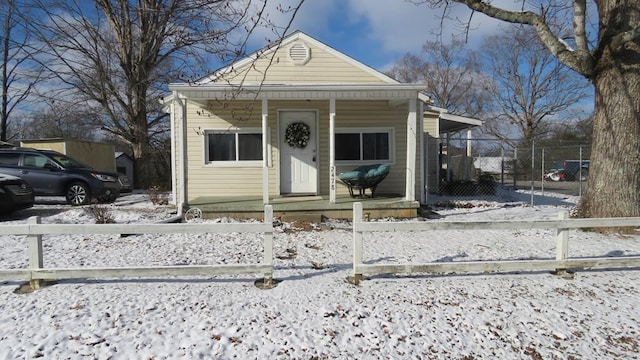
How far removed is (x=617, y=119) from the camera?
6.21 metres

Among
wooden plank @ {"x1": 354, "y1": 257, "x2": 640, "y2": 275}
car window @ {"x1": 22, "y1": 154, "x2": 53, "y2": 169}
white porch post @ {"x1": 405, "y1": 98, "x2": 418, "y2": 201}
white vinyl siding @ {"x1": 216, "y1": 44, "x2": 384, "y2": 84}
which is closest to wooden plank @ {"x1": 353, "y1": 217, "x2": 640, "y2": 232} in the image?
wooden plank @ {"x1": 354, "y1": 257, "x2": 640, "y2": 275}

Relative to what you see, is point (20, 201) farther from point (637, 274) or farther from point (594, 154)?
point (594, 154)

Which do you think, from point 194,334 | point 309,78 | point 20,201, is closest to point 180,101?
point 309,78

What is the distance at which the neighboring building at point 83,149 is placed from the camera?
51.2 ft

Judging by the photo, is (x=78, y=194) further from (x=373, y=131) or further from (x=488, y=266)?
(x=488, y=266)

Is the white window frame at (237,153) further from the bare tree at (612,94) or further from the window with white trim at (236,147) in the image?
the bare tree at (612,94)

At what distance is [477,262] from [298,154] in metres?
6.25

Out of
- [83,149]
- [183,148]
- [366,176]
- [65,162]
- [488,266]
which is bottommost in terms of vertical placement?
[488,266]

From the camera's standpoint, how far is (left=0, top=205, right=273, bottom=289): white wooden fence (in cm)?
375

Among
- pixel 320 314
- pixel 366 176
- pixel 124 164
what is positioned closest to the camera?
pixel 320 314

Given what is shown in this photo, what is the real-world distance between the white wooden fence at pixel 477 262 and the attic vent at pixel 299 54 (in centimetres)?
663

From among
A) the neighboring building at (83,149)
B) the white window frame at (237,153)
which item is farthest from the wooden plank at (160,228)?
the neighboring building at (83,149)

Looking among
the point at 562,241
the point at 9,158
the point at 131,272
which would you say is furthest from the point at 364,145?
the point at 9,158

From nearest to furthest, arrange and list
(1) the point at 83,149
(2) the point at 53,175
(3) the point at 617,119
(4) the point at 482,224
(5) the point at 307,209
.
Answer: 1. (4) the point at 482,224
2. (3) the point at 617,119
3. (5) the point at 307,209
4. (2) the point at 53,175
5. (1) the point at 83,149
